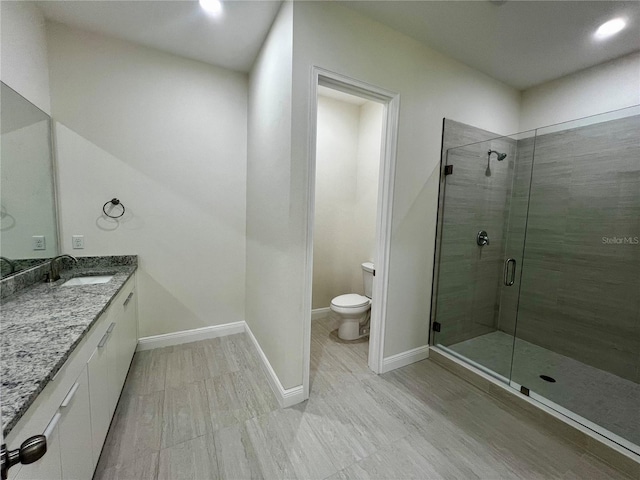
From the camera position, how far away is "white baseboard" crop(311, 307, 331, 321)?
341 cm

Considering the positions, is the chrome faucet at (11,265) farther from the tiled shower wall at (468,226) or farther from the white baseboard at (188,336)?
the tiled shower wall at (468,226)

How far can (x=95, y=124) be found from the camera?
7.36ft

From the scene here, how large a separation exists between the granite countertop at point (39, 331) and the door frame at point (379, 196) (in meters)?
1.20

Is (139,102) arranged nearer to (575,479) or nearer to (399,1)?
(399,1)

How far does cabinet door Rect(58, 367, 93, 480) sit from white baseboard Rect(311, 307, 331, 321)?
2.33 m

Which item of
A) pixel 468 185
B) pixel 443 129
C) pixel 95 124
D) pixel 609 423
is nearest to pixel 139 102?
pixel 95 124

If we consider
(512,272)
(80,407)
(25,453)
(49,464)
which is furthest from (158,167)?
(512,272)

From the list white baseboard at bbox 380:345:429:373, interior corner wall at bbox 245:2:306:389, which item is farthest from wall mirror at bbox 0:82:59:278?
white baseboard at bbox 380:345:429:373

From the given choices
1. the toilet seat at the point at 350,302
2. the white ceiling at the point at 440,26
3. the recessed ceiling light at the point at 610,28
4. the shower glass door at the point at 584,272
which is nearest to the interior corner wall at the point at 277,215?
the white ceiling at the point at 440,26

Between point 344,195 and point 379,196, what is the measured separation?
1.24 metres

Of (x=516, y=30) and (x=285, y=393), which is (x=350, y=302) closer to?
(x=285, y=393)

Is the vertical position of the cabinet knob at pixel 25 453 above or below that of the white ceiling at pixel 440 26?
below

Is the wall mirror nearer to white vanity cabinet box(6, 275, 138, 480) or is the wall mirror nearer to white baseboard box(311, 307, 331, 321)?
white vanity cabinet box(6, 275, 138, 480)

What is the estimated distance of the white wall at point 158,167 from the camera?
2.20 m
